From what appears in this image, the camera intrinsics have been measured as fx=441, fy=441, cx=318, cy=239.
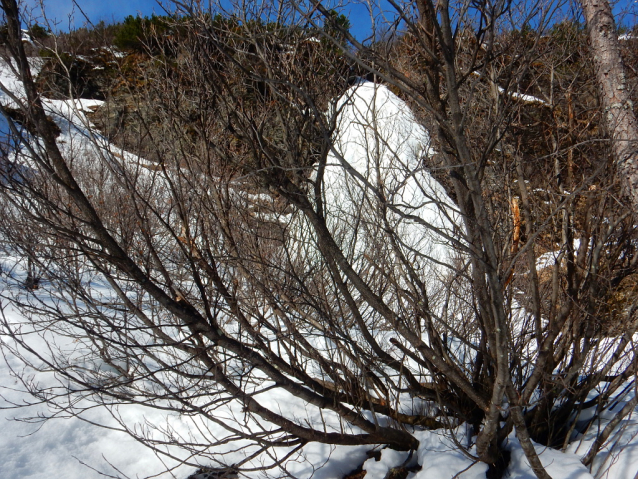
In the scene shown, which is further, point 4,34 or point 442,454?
point 442,454

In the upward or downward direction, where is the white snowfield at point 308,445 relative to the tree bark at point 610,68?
downward

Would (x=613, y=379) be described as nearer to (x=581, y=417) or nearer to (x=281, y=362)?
(x=581, y=417)

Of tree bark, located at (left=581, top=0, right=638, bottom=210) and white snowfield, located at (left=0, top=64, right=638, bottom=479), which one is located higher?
tree bark, located at (left=581, top=0, right=638, bottom=210)

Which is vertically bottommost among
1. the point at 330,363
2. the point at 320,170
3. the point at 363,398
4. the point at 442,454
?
the point at 442,454

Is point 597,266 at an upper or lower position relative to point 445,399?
upper

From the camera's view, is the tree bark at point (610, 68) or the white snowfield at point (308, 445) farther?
the tree bark at point (610, 68)

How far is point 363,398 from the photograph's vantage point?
3.72 m

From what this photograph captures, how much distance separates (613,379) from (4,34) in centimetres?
462

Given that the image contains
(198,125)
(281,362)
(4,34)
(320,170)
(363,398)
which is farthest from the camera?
(363,398)

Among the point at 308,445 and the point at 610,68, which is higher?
the point at 610,68

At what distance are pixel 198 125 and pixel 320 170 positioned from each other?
38.5 inches

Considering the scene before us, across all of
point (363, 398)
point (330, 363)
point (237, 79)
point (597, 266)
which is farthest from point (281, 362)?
point (597, 266)

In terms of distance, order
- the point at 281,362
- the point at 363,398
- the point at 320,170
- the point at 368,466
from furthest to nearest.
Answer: the point at 368,466
the point at 363,398
the point at 281,362
the point at 320,170

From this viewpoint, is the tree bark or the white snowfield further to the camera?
the tree bark
